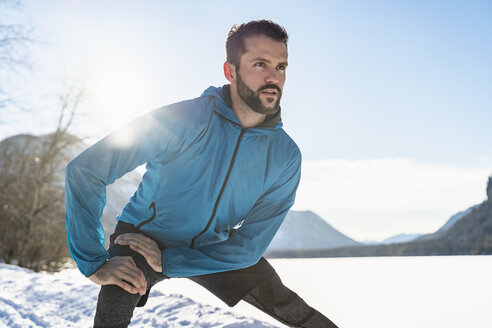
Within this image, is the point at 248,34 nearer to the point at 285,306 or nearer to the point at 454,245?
the point at 285,306

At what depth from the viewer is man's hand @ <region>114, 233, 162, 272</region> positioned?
1820 mm

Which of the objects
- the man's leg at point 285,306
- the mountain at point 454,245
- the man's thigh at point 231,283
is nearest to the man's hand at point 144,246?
the man's thigh at point 231,283

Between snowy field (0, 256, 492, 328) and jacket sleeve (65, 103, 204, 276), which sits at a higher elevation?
jacket sleeve (65, 103, 204, 276)

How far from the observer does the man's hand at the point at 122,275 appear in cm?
163

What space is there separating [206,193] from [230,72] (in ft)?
2.46

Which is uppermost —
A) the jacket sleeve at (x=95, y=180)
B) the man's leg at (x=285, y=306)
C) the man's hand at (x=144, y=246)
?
the jacket sleeve at (x=95, y=180)

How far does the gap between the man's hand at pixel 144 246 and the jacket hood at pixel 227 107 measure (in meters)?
0.78

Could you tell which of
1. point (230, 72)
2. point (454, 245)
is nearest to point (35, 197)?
point (230, 72)

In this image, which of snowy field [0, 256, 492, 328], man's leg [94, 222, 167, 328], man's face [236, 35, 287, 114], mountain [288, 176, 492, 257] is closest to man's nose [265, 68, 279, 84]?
man's face [236, 35, 287, 114]

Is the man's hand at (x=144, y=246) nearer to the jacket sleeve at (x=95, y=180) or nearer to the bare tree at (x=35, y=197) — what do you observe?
the jacket sleeve at (x=95, y=180)

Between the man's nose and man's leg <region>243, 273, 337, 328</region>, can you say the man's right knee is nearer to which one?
man's leg <region>243, 273, 337, 328</region>

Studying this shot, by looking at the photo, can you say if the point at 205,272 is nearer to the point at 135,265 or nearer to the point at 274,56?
the point at 135,265

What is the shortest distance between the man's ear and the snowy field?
6.90ft

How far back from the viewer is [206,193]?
1970 mm
